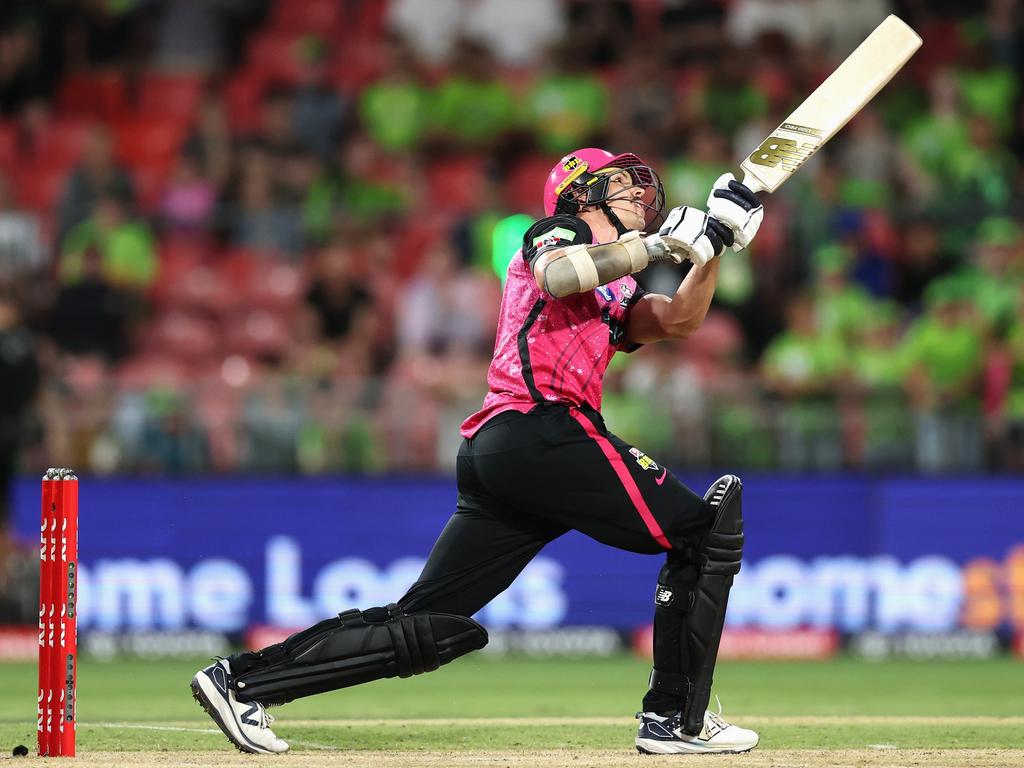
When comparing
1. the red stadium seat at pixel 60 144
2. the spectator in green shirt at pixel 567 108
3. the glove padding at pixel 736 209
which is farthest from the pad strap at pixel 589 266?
the red stadium seat at pixel 60 144

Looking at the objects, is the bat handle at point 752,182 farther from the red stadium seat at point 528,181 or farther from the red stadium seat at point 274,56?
the red stadium seat at point 274,56

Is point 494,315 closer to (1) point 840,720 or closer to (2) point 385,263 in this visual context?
(2) point 385,263

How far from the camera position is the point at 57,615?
5.93m

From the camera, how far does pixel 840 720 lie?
7.77m

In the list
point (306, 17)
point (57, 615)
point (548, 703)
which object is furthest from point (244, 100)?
point (57, 615)

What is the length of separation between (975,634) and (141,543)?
5.93m

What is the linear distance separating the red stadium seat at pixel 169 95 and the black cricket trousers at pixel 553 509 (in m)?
11.3

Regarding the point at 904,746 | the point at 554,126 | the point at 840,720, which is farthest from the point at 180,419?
the point at 904,746

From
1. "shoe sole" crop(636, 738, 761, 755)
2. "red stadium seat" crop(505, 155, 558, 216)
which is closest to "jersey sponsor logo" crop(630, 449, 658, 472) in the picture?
"shoe sole" crop(636, 738, 761, 755)

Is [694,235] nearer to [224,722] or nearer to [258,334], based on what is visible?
[224,722]

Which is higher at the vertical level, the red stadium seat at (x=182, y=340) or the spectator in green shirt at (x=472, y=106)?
the spectator in green shirt at (x=472, y=106)

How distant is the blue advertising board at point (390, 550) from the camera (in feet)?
40.0

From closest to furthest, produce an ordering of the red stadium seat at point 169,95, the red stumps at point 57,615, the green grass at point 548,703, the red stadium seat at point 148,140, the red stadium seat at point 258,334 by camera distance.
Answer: the red stumps at point 57,615 → the green grass at point 548,703 → the red stadium seat at point 258,334 → the red stadium seat at point 148,140 → the red stadium seat at point 169,95

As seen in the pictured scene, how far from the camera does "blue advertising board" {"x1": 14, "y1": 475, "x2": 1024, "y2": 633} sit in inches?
480
